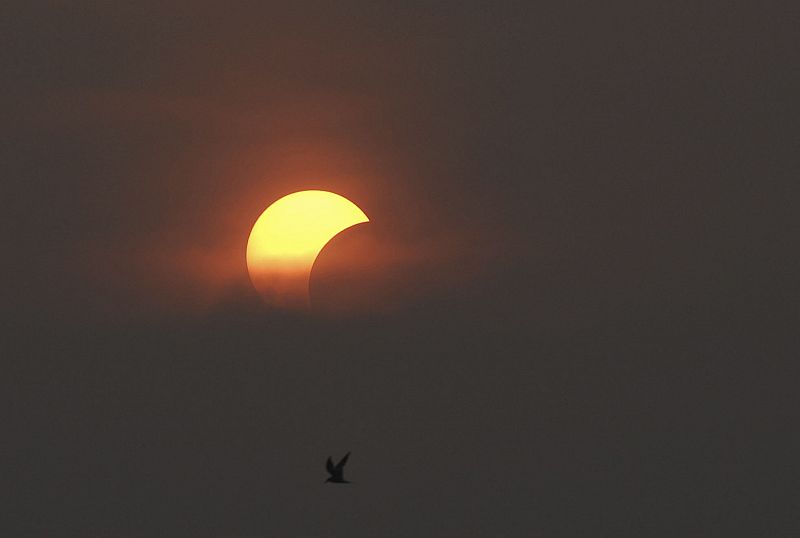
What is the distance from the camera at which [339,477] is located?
38344 millimetres
